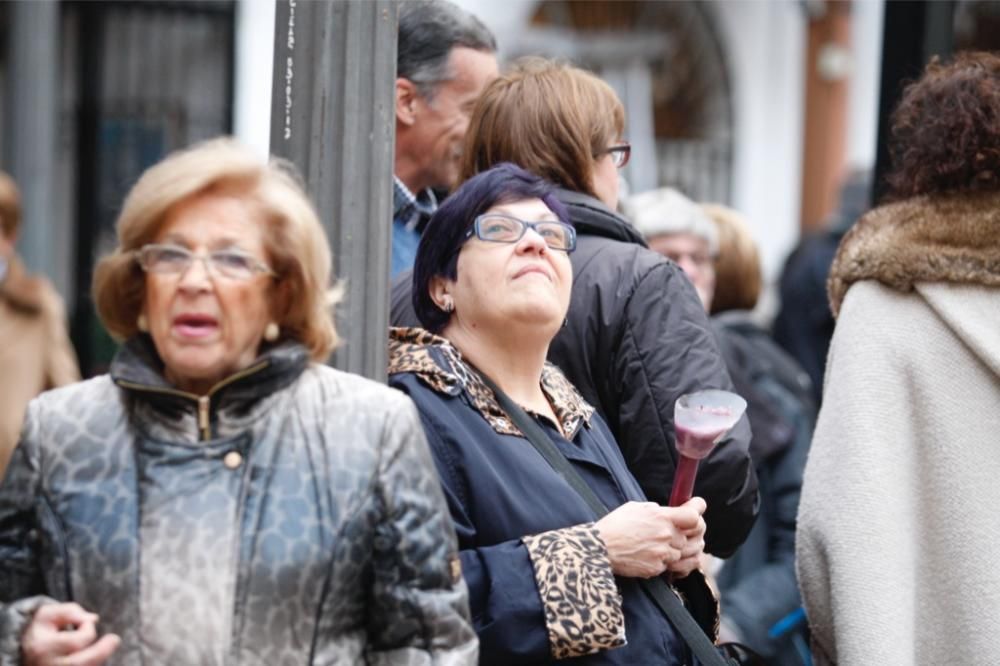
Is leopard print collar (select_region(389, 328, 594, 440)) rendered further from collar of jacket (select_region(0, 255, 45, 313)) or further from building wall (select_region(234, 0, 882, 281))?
building wall (select_region(234, 0, 882, 281))

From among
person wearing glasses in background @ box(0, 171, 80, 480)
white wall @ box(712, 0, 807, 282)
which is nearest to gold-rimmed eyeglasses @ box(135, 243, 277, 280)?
person wearing glasses in background @ box(0, 171, 80, 480)

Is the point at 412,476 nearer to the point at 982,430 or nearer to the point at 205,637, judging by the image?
the point at 205,637

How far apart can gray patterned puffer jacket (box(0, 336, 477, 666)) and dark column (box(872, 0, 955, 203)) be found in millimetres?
3188

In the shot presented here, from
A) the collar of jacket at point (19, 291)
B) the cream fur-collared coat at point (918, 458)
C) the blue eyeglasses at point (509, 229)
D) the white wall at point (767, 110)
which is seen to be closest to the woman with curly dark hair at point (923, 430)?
the cream fur-collared coat at point (918, 458)

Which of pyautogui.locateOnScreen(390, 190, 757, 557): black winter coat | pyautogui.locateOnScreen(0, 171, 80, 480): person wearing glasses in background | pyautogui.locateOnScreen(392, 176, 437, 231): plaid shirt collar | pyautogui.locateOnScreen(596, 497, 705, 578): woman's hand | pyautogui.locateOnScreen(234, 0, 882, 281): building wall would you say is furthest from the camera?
pyautogui.locateOnScreen(234, 0, 882, 281): building wall

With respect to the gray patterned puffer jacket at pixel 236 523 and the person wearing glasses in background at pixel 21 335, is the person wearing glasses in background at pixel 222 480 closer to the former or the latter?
the gray patterned puffer jacket at pixel 236 523

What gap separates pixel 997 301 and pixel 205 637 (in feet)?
6.30

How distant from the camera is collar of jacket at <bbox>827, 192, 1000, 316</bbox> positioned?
12.5 ft

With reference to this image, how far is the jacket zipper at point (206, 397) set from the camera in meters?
2.63

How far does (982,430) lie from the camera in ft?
12.5

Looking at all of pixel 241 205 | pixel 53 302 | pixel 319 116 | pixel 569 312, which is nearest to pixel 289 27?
pixel 319 116

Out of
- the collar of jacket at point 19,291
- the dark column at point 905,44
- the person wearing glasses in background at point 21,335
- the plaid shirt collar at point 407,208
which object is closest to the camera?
the plaid shirt collar at point 407,208

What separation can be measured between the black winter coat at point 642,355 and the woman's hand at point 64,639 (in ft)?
4.19

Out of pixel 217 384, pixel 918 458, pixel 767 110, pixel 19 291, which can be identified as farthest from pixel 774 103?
pixel 217 384
